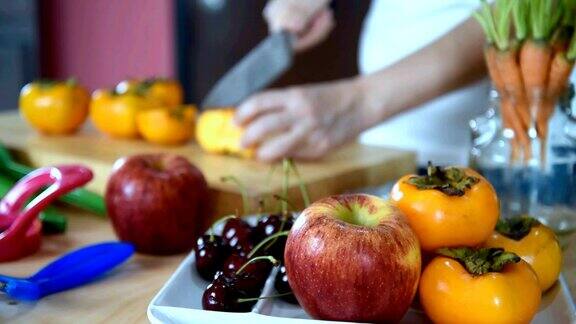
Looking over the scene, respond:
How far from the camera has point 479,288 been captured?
1.69ft

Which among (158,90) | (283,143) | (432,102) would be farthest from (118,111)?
(432,102)

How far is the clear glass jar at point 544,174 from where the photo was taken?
2.70 feet

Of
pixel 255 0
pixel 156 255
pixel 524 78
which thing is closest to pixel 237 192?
pixel 156 255

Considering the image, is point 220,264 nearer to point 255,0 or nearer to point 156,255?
point 156,255

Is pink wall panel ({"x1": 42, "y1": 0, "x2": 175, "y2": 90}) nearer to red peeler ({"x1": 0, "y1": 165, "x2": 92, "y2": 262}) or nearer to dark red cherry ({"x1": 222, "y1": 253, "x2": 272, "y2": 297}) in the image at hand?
red peeler ({"x1": 0, "y1": 165, "x2": 92, "y2": 262})

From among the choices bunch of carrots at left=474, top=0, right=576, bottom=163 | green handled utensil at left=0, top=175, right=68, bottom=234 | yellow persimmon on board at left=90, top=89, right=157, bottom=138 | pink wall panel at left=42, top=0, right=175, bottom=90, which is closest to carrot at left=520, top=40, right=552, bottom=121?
bunch of carrots at left=474, top=0, right=576, bottom=163

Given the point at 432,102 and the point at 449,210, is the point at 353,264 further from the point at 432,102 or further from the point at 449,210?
the point at 432,102

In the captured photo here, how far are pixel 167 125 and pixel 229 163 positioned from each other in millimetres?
169

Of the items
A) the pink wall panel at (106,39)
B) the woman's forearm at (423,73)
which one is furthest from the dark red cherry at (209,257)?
the pink wall panel at (106,39)

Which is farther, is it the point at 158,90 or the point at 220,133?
the point at 158,90

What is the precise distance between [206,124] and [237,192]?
27cm

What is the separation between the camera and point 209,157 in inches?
43.2

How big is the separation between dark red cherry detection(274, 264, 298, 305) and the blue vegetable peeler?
199 mm

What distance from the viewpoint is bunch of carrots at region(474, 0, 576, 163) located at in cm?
76
